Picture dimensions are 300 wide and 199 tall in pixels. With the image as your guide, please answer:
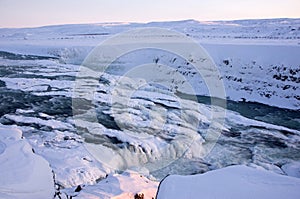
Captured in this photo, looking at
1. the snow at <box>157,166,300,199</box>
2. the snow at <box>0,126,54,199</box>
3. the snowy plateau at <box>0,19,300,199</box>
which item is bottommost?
the snowy plateau at <box>0,19,300,199</box>

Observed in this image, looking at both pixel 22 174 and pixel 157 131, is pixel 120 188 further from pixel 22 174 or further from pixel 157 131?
pixel 157 131

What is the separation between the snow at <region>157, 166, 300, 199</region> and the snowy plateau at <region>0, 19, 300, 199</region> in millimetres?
11

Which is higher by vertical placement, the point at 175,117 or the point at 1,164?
the point at 1,164

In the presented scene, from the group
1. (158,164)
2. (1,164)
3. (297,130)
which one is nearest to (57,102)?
(158,164)

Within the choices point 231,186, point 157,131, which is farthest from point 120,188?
point 157,131

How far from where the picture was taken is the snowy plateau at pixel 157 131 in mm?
4965

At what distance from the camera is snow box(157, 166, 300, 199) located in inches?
122

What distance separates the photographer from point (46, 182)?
17.9 ft

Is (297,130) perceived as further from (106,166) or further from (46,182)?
(46,182)

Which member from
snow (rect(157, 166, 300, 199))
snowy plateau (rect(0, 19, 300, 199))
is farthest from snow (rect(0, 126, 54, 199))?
snow (rect(157, 166, 300, 199))

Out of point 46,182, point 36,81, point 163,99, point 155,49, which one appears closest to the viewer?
point 46,182

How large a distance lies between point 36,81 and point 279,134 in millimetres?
14406

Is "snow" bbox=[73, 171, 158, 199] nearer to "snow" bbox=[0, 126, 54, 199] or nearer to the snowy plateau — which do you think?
the snowy plateau

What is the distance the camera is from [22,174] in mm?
5371
